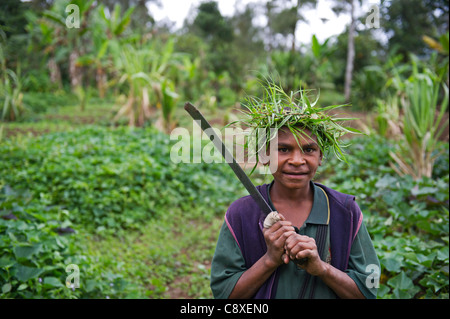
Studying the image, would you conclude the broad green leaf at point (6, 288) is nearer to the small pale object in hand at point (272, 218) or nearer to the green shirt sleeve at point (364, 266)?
the small pale object in hand at point (272, 218)

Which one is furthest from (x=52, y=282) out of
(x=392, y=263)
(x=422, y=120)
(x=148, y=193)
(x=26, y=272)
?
(x=422, y=120)

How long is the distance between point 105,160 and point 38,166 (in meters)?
0.81

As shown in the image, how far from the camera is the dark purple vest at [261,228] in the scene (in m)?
1.35

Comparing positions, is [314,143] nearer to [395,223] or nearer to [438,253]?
[438,253]

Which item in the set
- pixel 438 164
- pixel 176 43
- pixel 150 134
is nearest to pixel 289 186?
pixel 438 164

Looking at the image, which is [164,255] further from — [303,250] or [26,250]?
[303,250]

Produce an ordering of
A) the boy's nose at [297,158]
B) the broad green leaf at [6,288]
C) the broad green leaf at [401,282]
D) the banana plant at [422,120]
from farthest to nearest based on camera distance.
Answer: the banana plant at [422,120], the broad green leaf at [401,282], the broad green leaf at [6,288], the boy's nose at [297,158]

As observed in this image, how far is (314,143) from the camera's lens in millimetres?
1350

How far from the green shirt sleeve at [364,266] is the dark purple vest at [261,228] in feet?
0.10

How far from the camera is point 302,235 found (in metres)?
1.28

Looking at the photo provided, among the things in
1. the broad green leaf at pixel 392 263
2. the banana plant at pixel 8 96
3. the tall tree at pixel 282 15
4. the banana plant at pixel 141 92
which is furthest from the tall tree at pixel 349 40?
the broad green leaf at pixel 392 263

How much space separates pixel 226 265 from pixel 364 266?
1.60 feet

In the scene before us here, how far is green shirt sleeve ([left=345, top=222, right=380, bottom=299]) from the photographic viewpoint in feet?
4.34

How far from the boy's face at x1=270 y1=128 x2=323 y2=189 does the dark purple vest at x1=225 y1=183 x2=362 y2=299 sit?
160 millimetres
